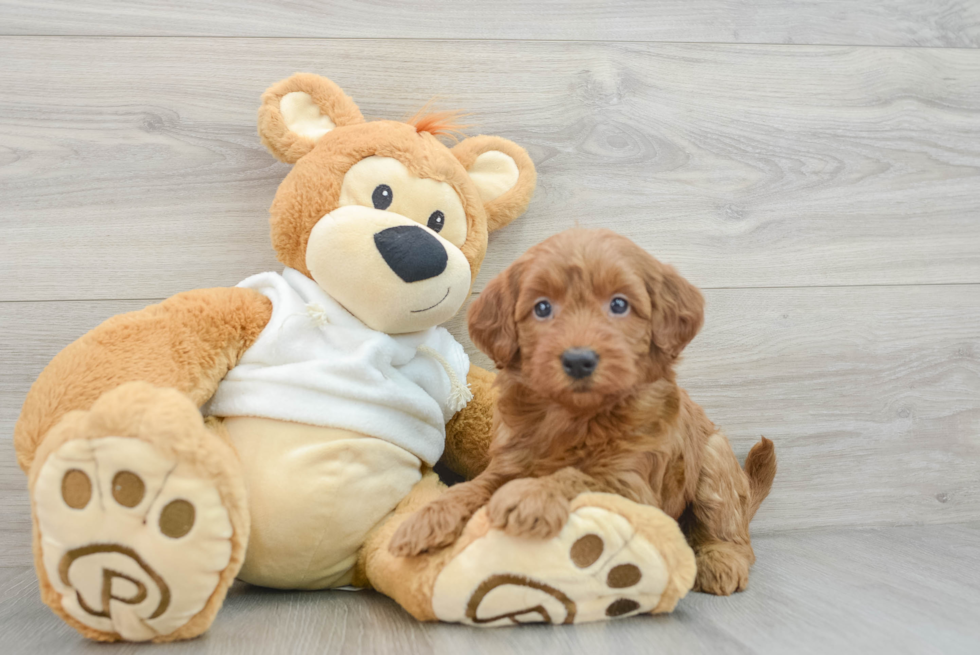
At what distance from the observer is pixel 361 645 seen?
0.94 meters

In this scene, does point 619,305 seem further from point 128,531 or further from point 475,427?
point 128,531

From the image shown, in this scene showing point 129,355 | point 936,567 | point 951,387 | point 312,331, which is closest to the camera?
point 129,355

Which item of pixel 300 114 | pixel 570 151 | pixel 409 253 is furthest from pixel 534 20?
pixel 409 253

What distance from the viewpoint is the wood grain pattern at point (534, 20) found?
147 cm

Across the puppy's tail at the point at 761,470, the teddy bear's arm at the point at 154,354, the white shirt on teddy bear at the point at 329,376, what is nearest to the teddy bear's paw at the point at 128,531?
the teddy bear's arm at the point at 154,354

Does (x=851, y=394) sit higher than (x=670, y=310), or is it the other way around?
(x=670, y=310)

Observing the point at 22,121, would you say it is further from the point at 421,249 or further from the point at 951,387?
the point at 951,387

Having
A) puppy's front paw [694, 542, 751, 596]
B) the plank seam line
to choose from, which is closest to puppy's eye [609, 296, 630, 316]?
puppy's front paw [694, 542, 751, 596]

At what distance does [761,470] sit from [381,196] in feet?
3.21

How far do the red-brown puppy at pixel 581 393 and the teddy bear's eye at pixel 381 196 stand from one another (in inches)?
10.9

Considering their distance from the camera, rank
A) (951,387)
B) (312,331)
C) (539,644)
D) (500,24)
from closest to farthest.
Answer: (539,644), (312,331), (500,24), (951,387)

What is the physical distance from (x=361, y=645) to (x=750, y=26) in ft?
5.06

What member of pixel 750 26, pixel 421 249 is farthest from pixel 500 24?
pixel 421 249

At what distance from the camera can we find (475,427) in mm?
1385
